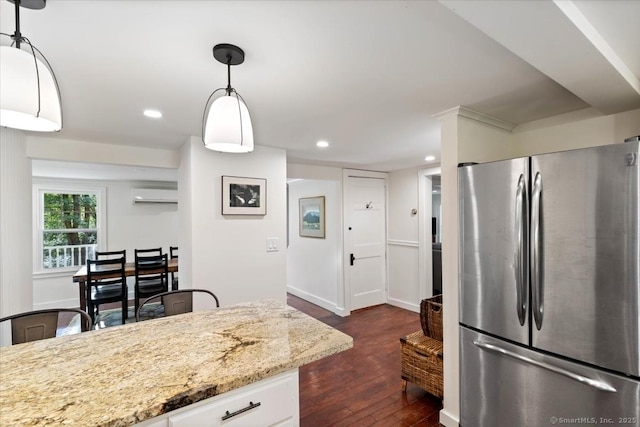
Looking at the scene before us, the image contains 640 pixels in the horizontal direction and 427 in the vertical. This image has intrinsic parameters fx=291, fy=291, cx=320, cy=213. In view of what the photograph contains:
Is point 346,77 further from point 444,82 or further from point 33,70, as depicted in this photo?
point 33,70

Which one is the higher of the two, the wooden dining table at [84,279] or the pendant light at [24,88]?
the pendant light at [24,88]

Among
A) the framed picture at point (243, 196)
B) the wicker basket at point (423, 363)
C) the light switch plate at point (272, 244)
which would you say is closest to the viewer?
the wicker basket at point (423, 363)

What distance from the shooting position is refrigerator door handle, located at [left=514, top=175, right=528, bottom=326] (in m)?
1.60

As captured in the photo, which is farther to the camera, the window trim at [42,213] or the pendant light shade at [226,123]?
the window trim at [42,213]

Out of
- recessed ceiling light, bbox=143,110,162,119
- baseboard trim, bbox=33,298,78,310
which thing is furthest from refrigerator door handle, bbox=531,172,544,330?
baseboard trim, bbox=33,298,78,310

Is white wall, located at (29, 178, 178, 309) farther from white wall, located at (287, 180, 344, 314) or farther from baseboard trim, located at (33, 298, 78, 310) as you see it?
white wall, located at (287, 180, 344, 314)

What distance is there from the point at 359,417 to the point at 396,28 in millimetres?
2493

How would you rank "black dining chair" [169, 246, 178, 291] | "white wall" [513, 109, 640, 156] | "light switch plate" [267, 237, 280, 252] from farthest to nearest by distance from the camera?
"black dining chair" [169, 246, 178, 291] → "light switch plate" [267, 237, 280, 252] → "white wall" [513, 109, 640, 156]

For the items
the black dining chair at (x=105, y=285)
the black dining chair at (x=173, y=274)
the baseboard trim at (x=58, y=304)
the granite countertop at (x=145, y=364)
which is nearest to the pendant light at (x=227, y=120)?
the granite countertop at (x=145, y=364)

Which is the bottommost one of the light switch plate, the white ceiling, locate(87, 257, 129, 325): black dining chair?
locate(87, 257, 129, 325): black dining chair

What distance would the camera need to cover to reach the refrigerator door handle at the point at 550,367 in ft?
4.41

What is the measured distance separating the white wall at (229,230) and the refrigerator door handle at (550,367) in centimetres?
213

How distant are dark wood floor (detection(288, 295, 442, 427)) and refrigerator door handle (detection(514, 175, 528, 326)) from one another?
1.17m

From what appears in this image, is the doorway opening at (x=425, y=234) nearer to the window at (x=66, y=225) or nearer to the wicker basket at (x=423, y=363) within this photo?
the wicker basket at (x=423, y=363)
